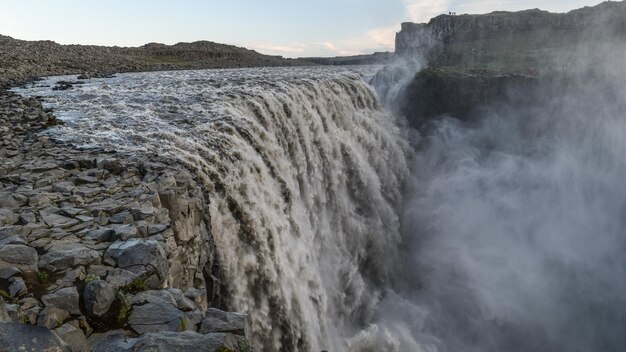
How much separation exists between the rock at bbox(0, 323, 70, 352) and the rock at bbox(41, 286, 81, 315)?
1.17 m

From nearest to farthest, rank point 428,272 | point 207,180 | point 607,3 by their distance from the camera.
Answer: point 207,180 → point 428,272 → point 607,3

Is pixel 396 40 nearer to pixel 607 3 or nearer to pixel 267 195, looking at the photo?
pixel 607 3

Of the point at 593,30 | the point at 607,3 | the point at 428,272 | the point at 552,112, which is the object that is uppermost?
the point at 607,3

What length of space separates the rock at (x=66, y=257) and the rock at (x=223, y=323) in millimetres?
2109

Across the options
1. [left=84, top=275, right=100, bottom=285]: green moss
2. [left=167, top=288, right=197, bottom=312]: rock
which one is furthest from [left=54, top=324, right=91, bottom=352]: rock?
[left=167, top=288, right=197, bottom=312]: rock

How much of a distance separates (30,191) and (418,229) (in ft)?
90.8

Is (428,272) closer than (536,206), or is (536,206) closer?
(428,272)

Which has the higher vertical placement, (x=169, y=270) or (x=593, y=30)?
(x=593, y=30)

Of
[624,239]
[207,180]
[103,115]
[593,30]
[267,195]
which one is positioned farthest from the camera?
[593,30]

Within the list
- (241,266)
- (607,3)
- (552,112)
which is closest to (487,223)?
(552,112)

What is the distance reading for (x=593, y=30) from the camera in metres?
72.1

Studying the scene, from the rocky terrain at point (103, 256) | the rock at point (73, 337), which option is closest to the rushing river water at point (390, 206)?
the rocky terrain at point (103, 256)

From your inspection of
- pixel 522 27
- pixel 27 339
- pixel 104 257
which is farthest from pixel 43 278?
pixel 522 27

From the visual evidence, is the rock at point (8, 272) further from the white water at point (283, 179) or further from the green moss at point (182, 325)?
the white water at point (283, 179)
